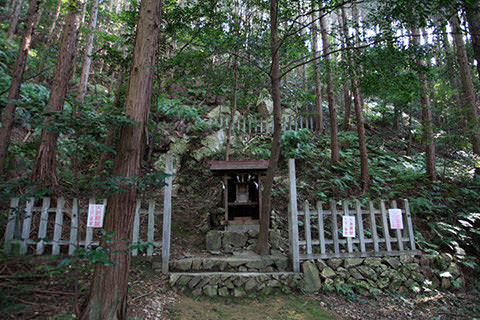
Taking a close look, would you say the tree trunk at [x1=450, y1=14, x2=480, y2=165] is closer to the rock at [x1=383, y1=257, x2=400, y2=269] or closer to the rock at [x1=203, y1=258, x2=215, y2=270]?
the rock at [x1=383, y1=257, x2=400, y2=269]

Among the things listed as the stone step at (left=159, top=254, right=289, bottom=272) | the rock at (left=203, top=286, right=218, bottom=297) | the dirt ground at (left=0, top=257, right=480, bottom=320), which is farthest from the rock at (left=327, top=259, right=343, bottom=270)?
the rock at (left=203, top=286, right=218, bottom=297)

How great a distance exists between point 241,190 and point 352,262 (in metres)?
3.09

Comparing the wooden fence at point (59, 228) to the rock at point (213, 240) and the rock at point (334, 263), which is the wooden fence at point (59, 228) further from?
the rock at point (334, 263)

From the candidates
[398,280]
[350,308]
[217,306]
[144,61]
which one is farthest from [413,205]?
[144,61]

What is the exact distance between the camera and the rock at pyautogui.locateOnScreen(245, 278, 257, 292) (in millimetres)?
4672

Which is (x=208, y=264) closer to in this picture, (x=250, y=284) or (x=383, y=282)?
(x=250, y=284)

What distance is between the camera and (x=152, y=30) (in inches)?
152

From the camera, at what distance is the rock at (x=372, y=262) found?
207 inches

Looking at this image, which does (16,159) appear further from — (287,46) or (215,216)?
(287,46)

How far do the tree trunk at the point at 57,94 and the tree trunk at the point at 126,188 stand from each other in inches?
103

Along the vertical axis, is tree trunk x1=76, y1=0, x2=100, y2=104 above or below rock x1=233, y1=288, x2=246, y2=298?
above

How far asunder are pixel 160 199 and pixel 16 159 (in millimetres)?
3983

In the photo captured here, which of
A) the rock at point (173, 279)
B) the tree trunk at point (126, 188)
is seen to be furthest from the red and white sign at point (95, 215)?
the rock at point (173, 279)

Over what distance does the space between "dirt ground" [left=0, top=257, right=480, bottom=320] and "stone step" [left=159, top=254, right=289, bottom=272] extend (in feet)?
1.43
